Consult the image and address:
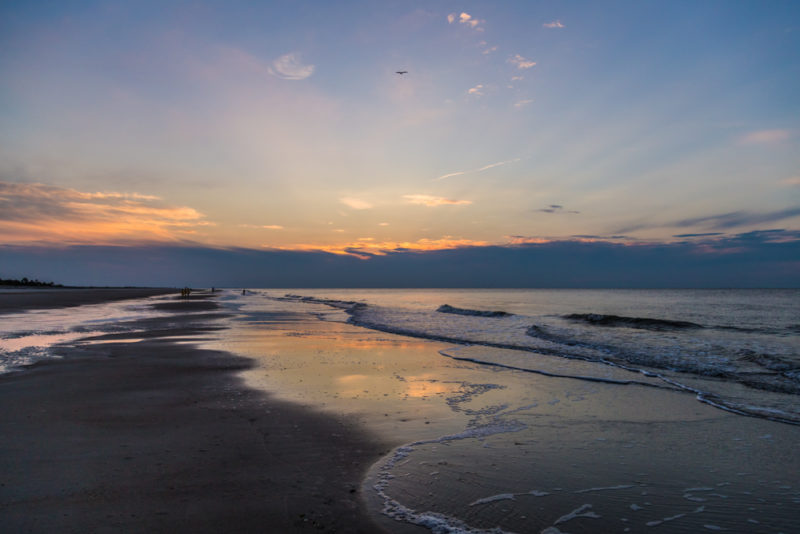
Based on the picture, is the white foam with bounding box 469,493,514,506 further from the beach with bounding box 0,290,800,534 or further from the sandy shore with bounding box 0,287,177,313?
the sandy shore with bounding box 0,287,177,313

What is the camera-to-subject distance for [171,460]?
4875 mm

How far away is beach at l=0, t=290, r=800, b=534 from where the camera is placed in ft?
12.7

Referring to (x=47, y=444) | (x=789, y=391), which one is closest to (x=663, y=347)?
(x=789, y=391)

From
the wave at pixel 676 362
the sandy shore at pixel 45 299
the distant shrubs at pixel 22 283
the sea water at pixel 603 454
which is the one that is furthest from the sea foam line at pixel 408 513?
the distant shrubs at pixel 22 283

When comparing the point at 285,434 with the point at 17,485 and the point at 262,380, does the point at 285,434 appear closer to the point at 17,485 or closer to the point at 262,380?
the point at 17,485

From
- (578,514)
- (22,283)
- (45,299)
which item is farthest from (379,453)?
(22,283)

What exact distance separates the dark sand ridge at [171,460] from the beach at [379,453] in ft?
0.08

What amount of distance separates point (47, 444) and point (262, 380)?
14.4 feet

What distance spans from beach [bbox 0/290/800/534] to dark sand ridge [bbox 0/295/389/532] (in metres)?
0.02

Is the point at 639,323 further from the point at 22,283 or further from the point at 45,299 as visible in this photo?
the point at 22,283

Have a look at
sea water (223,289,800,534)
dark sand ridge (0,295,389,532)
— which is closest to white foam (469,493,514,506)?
sea water (223,289,800,534)

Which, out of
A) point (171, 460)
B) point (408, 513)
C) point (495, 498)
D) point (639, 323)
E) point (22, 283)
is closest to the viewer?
point (408, 513)

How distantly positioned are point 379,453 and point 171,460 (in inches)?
95.4

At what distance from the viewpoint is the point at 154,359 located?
1166 centimetres
